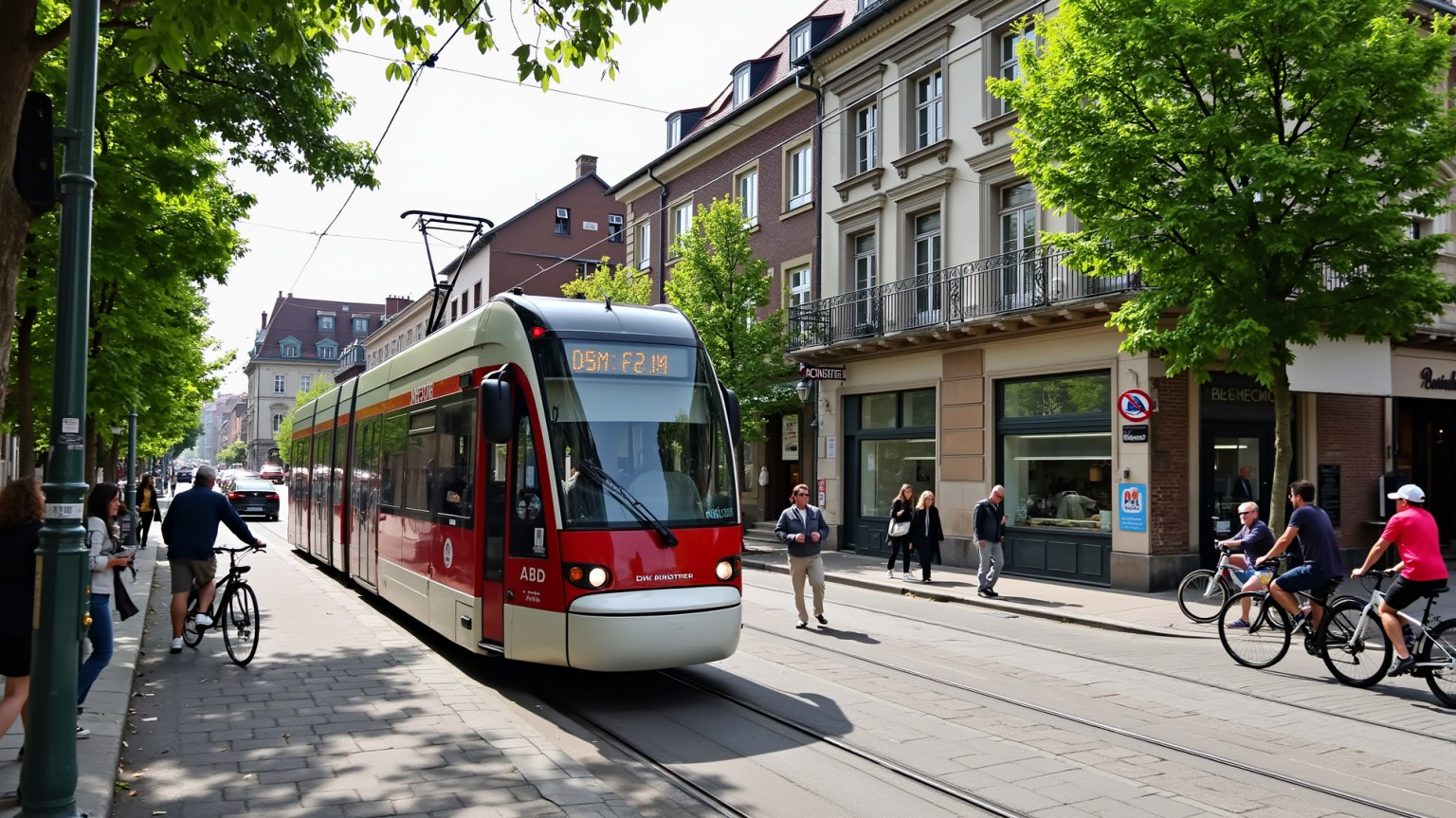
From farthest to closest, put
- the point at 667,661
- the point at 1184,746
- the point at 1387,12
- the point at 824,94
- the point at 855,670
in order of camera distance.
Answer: the point at 824,94 → the point at 1387,12 → the point at 855,670 → the point at 667,661 → the point at 1184,746

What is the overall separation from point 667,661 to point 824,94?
20222 millimetres

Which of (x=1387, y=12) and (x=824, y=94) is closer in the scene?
(x=1387, y=12)

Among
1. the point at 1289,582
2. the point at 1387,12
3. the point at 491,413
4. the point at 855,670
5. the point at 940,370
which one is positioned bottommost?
the point at 855,670

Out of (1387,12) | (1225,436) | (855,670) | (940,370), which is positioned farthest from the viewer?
(940,370)

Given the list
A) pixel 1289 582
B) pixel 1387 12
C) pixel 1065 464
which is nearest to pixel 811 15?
pixel 1065 464

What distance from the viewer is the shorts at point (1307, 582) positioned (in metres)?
9.97

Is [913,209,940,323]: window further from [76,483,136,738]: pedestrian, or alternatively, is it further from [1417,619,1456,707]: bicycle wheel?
[76,483,136,738]: pedestrian

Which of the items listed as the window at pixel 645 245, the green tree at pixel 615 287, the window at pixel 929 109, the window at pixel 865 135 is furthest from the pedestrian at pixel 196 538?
the window at pixel 645 245

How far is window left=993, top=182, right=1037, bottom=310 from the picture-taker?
60.9ft

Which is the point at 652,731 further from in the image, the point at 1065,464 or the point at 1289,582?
the point at 1065,464

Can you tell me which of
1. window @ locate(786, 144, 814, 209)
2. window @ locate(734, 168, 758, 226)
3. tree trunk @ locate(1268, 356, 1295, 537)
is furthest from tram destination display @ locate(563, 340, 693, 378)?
window @ locate(734, 168, 758, 226)

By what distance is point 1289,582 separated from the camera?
1011 cm

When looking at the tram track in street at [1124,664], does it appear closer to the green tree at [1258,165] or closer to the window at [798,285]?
the green tree at [1258,165]

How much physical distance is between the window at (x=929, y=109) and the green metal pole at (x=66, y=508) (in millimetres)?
18324
